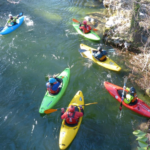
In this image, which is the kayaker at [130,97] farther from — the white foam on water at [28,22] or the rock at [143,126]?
the white foam on water at [28,22]

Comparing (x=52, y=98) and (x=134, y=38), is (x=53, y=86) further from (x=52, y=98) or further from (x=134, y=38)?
(x=134, y=38)

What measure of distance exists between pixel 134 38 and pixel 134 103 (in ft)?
14.0

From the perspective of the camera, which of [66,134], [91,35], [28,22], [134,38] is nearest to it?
[66,134]

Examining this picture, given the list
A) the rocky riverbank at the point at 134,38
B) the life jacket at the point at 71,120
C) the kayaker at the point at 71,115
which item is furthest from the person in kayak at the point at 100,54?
the life jacket at the point at 71,120

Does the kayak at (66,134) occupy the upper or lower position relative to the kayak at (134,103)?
upper

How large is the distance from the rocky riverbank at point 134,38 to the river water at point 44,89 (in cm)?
51

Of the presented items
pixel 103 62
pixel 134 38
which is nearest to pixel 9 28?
pixel 103 62

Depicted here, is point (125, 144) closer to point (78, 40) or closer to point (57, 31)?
point (78, 40)

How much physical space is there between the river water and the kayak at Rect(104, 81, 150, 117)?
0.22 meters

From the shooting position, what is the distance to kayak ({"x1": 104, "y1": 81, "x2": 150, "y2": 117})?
5.86 m

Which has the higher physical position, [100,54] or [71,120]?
[100,54]

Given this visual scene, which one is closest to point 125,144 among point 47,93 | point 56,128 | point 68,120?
point 68,120

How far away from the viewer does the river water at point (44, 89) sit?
17.7 ft

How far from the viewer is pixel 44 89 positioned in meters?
6.97
